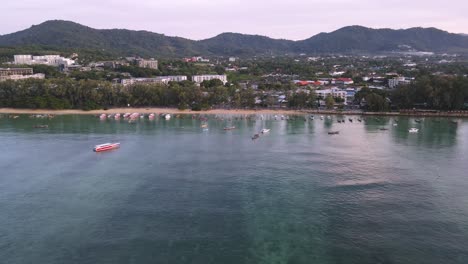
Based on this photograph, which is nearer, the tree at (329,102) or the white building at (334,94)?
the tree at (329,102)

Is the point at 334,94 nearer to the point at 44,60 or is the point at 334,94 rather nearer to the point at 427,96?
the point at 427,96

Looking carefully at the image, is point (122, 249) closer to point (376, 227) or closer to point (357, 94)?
point (376, 227)

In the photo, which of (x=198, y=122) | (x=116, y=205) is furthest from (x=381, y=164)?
(x=198, y=122)

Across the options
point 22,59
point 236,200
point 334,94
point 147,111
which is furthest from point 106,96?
point 22,59

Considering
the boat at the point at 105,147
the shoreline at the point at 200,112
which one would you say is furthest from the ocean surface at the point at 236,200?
the shoreline at the point at 200,112

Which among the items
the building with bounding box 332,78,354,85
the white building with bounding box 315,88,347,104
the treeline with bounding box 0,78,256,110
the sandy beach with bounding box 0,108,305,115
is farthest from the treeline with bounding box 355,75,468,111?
the building with bounding box 332,78,354,85

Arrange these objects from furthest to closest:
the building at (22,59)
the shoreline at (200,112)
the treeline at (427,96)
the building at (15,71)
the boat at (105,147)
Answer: the building at (22,59), the building at (15,71), the shoreline at (200,112), the treeline at (427,96), the boat at (105,147)

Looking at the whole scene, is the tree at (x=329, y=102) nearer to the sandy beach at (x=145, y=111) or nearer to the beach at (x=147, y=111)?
the beach at (x=147, y=111)

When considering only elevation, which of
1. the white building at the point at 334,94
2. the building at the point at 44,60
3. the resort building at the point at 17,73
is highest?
the building at the point at 44,60
